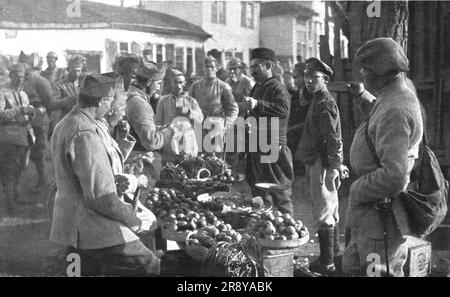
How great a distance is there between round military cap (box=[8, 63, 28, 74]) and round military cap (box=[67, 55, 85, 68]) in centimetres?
52

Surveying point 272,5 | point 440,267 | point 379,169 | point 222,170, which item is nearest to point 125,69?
point 222,170

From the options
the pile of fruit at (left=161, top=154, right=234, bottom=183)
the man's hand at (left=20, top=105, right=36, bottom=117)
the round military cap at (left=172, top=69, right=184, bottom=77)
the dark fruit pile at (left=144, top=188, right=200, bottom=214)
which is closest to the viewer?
the dark fruit pile at (left=144, top=188, right=200, bottom=214)

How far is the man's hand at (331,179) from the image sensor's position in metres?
5.52

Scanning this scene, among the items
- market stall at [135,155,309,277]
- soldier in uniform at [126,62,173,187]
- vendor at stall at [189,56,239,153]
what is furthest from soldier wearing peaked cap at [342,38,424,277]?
vendor at stall at [189,56,239,153]

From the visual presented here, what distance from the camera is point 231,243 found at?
4297mm

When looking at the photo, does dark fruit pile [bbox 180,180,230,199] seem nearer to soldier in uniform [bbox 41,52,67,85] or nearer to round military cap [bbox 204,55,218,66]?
round military cap [bbox 204,55,218,66]

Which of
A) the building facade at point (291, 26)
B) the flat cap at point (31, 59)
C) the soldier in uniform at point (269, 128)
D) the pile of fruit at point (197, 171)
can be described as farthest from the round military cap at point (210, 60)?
the flat cap at point (31, 59)

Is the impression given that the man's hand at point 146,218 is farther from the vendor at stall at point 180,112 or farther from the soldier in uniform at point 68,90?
the soldier in uniform at point 68,90

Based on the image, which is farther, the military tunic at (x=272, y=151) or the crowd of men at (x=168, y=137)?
the military tunic at (x=272, y=151)

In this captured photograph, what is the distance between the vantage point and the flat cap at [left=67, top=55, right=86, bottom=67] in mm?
6605

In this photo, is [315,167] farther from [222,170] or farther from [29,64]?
[29,64]

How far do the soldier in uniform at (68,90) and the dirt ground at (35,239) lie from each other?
3.43 feet

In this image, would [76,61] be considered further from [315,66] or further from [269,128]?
[315,66]
